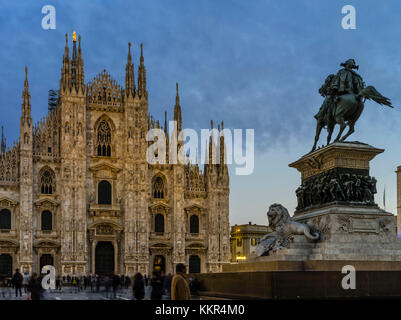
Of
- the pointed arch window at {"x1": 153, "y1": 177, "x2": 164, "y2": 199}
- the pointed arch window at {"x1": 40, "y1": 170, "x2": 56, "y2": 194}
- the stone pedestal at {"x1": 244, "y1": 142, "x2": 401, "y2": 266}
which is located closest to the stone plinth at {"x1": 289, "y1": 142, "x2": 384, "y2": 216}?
the stone pedestal at {"x1": 244, "y1": 142, "x2": 401, "y2": 266}

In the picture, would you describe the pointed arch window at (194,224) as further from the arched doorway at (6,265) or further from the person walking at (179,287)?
the person walking at (179,287)

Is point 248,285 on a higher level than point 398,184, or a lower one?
lower

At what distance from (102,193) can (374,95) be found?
3342 centimetres

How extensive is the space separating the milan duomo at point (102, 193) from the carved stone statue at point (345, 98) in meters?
31.1

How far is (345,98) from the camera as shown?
51.8ft

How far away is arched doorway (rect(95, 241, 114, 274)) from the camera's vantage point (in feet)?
151

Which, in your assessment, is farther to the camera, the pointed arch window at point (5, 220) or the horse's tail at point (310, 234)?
the pointed arch window at point (5, 220)

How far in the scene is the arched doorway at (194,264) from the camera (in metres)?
48.8

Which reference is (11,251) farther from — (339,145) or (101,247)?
(339,145)

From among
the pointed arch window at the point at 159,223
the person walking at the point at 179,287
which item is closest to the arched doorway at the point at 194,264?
the pointed arch window at the point at 159,223

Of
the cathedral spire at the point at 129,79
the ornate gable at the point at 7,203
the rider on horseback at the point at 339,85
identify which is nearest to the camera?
the rider on horseback at the point at 339,85
